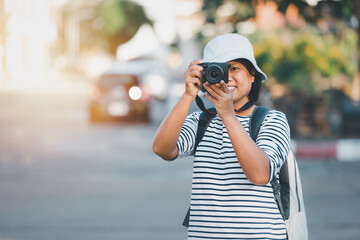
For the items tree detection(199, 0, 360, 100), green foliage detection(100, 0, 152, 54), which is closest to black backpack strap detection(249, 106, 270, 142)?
tree detection(199, 0, 360, 100)

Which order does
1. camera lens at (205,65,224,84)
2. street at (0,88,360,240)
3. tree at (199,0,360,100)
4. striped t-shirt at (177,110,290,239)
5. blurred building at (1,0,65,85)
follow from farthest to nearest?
blurred building at (1,0,65,85) < tree at (199,0,360,100) < street at (0,88,360,240) < striped t-shirt at (177,110,290,239) < camera lens at (205,65,224,84)

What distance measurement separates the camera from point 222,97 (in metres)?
2.51

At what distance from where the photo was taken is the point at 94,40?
9525 centimetres

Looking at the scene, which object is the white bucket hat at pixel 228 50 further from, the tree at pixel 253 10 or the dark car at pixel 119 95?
the dark car at pixel 119 95

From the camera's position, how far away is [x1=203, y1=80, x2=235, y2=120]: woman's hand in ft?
8.22

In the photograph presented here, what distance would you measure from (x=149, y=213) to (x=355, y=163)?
198 inches

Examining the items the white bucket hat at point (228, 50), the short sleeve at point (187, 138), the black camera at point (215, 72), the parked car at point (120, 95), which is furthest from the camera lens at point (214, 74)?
the parked car at point (120, 95)

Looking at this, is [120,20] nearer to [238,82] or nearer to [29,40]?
[29,40]

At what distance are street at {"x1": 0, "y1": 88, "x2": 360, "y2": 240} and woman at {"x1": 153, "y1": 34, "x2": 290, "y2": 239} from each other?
12.3ft

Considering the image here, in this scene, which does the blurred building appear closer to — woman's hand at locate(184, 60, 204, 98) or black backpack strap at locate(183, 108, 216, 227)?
black backpack strap at locate(183, 108, 216, 227)

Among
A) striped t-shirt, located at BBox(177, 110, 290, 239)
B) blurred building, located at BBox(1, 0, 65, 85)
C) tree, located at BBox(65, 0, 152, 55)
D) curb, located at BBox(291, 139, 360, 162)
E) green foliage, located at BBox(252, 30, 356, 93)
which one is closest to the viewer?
striped t-shirt, located at BBox(177, 110, 290, 239)

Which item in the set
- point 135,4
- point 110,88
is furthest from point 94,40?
point 110,88

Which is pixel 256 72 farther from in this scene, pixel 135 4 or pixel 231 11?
pixel 135 4

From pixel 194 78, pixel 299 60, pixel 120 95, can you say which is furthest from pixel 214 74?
pixel 120 95
